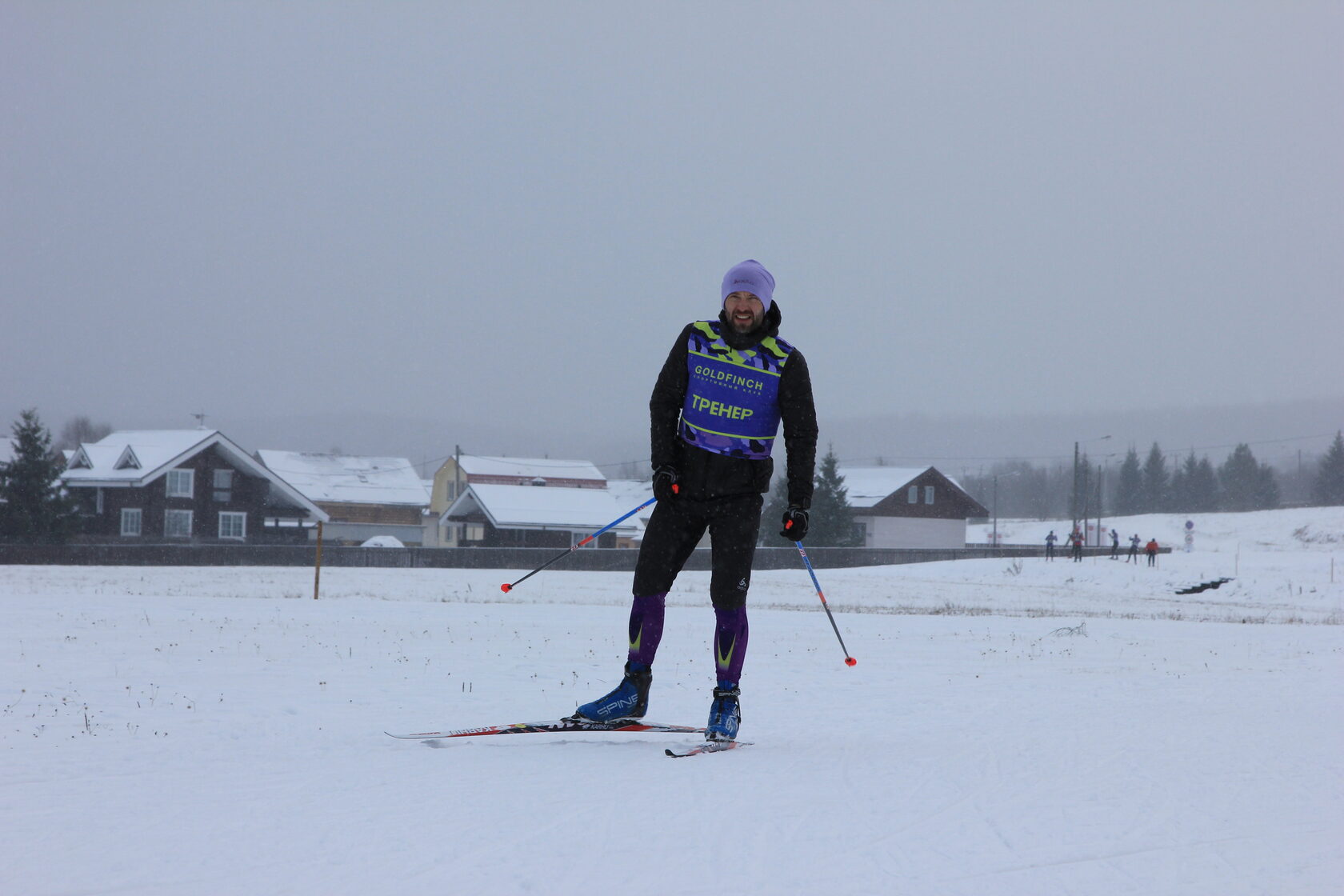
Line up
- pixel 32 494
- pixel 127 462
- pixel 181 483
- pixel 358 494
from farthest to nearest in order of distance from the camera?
pixel 358 494
pixel 181 483
pixel 127 462
pixel 32 494

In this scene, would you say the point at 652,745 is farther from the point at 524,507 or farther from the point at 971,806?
the point at 524,507

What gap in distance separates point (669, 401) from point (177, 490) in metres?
50.0

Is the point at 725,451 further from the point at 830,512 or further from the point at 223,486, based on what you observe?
the point at 830,512

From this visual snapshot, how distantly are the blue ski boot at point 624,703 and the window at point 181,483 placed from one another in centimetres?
4982

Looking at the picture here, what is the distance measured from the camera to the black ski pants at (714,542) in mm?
4828

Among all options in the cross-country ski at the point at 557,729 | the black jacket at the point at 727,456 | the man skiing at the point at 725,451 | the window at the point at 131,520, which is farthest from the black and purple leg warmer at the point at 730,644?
the window at the point at 131,520

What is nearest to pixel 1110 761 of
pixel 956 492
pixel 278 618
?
pixel 278 618

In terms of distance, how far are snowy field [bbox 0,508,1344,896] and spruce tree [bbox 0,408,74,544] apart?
127ft

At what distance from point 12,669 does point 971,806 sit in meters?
5.93

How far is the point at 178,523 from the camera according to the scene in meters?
49.1

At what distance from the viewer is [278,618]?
38.2ft

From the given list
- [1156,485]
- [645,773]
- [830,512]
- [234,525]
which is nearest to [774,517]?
[830,512]

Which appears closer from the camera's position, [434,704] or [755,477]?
[755,477]

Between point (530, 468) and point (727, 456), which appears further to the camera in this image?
point (530, 468)
